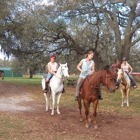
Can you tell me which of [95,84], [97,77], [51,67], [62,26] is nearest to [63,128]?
[95,84]

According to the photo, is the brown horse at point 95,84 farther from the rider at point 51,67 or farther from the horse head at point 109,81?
the rider at point 51,67

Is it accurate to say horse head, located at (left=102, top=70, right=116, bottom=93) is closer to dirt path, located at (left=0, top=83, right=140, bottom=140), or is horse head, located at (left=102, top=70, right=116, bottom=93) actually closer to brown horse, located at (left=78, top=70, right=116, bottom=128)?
brown horse, located at (left=78, top=70, right=116, bottom=128)

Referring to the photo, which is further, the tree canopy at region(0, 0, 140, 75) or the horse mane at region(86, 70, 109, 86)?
Result: the tree canopy at region(0, 0, 140, 75)

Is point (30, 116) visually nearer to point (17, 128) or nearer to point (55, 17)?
point (17, 128)

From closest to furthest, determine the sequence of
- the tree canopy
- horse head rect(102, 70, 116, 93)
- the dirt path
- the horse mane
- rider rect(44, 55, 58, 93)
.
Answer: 1. the dirt path
2. horse head rect(102, 70, 116, 93)
3. the horse mane
4. rider rect(44, 55, 58, 93)
5. the tree canopy

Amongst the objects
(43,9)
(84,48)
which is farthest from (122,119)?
(84,48)

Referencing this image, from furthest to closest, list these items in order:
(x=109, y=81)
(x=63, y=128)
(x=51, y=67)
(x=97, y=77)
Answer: (x=51, y=67) < (x=97, y=77) < (x=63, y=128) < (x=109, y=81)

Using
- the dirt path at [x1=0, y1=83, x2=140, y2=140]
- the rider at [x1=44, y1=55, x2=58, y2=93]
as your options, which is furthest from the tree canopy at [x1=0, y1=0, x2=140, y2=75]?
the dirt path at [x1=0, y1=83, x2=140, y2=140]

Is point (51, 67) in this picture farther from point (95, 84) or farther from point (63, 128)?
point (63, 128)

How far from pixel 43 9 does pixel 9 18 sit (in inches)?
142

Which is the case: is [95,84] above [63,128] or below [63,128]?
above

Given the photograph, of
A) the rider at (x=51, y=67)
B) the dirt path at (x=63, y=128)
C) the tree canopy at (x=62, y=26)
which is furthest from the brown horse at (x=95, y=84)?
the tree canopy at (x=62, y=26)

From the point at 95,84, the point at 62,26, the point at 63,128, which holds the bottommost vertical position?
the point at 63,128

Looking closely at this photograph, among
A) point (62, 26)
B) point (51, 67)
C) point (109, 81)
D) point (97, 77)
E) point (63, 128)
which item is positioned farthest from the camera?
point (62, 26)
